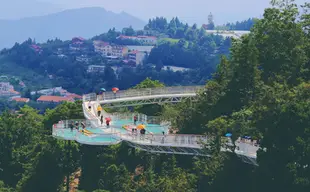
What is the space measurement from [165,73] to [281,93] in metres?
107

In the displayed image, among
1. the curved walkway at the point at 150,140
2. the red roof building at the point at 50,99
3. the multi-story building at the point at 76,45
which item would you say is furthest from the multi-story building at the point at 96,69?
the curved walkway at the point at 150,140

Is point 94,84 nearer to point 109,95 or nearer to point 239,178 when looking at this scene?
point 109,95

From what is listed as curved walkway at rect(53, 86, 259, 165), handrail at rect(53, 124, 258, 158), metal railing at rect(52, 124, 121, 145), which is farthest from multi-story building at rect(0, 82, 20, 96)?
handrail at rect(53, 124, 258, 158)

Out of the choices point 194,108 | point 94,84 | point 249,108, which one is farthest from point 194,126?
point 94,84

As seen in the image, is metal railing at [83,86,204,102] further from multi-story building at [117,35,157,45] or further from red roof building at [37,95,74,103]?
multi-story building at [117,35,157,45]

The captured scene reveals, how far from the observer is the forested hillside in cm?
1912

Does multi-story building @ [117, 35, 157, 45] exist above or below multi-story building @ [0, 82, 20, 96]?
above

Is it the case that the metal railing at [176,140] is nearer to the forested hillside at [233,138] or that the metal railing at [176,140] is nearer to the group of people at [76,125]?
the forested hillside at [233,138]

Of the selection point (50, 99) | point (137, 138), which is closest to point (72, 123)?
point (137, 138)

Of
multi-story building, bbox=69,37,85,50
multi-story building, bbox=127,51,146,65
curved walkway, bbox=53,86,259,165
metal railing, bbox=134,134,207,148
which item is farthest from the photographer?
multi-story building, bbox=69,37,85,50

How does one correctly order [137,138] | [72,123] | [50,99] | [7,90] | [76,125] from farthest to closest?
1. [7,90]
2. [50,99]
3. [72,123]
4. [76,125]
5. [137,138]

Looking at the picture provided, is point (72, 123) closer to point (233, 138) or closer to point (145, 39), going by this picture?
point (233, 138)

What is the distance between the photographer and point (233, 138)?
22.0m

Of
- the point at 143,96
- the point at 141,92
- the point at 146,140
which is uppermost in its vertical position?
the point at 141,92
